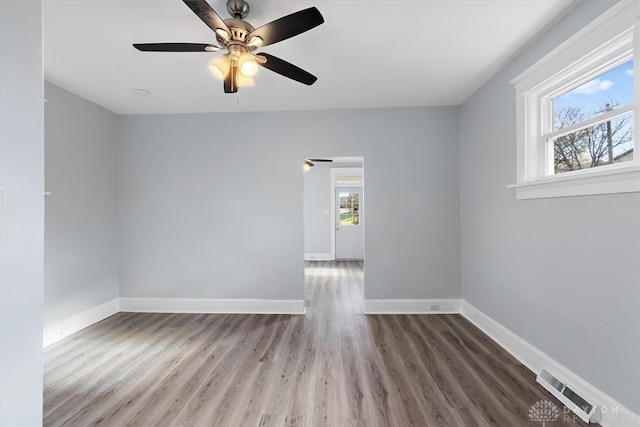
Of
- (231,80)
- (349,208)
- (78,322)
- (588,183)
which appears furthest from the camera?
(349,208)

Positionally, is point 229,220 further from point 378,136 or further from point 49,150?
point 378,136

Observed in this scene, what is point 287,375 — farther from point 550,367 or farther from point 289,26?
point 289,26

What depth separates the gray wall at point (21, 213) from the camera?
102 centimetres

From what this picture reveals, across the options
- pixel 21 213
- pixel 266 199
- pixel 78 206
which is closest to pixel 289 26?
pixel 21 213

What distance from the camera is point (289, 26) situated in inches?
63.2

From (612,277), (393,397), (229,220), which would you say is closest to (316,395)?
(393,397)

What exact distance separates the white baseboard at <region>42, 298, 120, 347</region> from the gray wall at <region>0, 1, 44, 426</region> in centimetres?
228

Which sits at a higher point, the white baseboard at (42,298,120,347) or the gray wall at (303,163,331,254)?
the gray wall at (303,163,331,254)

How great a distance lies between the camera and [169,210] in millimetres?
3754

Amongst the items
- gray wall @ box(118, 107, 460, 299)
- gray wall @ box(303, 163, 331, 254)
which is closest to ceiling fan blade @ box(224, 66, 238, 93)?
gray wall @ box(118, 107, 460, 299)

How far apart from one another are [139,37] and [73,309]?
284 centimetres

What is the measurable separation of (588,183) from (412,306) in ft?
7.59

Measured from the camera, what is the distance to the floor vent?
1673 millimetres

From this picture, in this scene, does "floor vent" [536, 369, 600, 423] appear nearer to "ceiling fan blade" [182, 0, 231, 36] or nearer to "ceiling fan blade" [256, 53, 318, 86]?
"ceiling fan blade" [256, 53, 318, 86]
